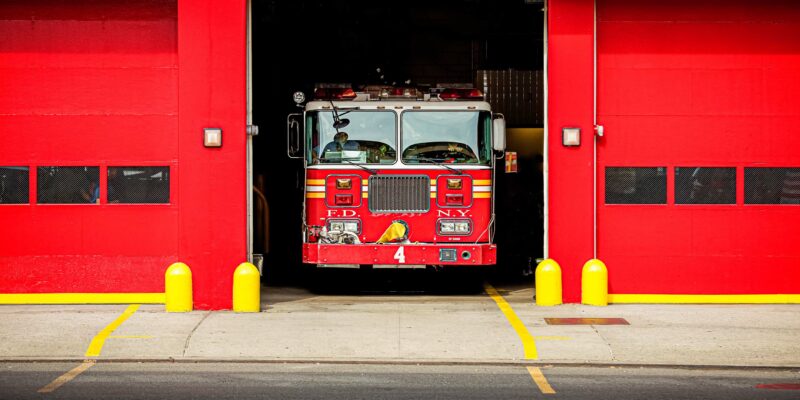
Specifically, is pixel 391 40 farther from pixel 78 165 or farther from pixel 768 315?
pixel 768 315

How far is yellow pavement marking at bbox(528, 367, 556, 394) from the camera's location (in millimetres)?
9039

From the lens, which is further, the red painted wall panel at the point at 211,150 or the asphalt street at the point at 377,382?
the red painted wall panel at the point at 211,150

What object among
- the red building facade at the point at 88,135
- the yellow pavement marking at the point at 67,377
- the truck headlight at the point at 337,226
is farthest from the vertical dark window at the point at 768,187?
the yellow pavement marking at the point at 67,377

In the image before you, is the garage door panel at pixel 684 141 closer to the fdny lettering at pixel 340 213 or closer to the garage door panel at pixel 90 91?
the fdny lettering at pixel 340 213

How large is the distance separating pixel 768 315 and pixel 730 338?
6.01ft

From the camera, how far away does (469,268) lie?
66.2 feet

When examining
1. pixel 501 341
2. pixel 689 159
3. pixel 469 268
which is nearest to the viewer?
pixel 501 341

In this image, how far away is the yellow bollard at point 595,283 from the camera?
13.5 meters

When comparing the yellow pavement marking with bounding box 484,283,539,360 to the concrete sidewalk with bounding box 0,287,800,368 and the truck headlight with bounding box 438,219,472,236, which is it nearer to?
the concrete sidewalk with bounding box 0,287,800,368

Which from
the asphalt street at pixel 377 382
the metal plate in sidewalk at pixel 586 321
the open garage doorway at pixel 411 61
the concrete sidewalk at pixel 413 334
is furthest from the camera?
the open garage doorway at pixel 411 61

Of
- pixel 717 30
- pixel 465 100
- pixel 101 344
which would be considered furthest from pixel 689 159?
pixel 101 344

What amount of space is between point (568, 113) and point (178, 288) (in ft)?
18.6

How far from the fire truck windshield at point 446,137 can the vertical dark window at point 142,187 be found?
11.1 ft

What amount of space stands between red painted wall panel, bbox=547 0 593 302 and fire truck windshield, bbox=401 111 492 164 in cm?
114
